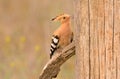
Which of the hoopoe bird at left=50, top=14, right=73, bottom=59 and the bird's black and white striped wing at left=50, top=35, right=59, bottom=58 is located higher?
→ the hoopoe bird at left=50, top=14, right=73, bottom=59

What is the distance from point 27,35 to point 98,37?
725 cm

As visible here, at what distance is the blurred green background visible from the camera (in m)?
8.80

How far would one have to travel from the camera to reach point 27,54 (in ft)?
36.2

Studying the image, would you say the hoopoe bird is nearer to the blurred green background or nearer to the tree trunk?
the tree trunk

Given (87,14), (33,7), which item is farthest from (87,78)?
(33,7)

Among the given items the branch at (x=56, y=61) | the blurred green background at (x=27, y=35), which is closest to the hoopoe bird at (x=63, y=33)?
the branch at (x=56, y=61)

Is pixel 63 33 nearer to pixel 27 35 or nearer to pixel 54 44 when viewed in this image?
pixel 54 44

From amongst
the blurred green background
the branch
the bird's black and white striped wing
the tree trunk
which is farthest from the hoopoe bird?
the blurred green background

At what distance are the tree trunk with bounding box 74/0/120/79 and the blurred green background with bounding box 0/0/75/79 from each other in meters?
3.44

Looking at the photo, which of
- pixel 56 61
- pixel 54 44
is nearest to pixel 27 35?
pixel 54 44

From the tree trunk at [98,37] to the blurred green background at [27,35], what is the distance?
344 cm

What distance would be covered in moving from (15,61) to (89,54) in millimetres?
4731

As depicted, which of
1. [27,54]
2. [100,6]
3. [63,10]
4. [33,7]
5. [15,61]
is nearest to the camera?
[100,6]

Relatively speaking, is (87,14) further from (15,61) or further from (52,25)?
(52,25)
